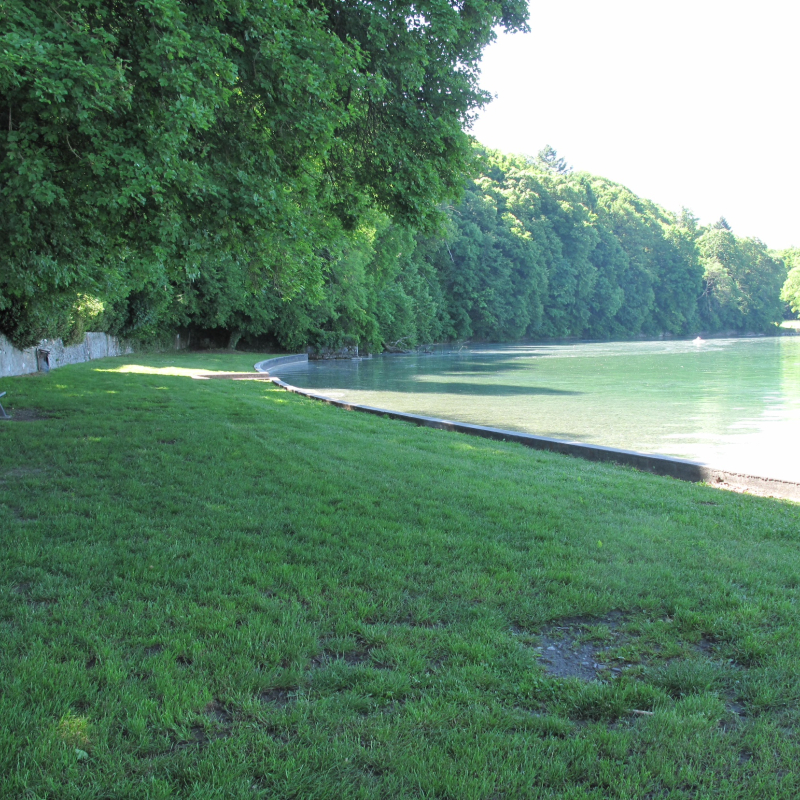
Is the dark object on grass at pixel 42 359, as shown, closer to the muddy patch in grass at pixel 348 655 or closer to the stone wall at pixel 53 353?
the stone wall at pixel 53 353

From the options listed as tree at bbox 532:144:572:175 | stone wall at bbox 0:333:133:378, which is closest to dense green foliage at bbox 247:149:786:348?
tree at bbox 532:144:572:175

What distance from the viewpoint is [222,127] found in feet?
25.7

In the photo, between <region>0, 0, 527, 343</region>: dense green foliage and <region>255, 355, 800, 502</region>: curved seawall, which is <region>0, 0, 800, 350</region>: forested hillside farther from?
<region>255, 355, 800, 502</region>: curved seawall

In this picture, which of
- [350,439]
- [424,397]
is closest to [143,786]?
[350,439]

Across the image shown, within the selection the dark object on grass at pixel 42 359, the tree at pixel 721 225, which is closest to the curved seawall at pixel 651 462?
the dark object on grass at pixel 42 359

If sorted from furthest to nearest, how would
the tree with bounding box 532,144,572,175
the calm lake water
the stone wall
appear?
1. the tree with bounding box 532,144,572,175
2. the stone wall
3. the calm lake water

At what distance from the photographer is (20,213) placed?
5.82 meters

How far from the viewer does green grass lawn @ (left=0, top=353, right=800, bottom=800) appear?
2.71 metres

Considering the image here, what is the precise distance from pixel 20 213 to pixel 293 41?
3.41 meters

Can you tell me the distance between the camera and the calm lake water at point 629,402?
12.4 m

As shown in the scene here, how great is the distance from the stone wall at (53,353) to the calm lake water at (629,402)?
8540mm

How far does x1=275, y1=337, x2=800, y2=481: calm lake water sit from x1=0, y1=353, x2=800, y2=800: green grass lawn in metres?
3.99

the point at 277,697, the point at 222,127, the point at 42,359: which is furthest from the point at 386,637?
the point at 42,359

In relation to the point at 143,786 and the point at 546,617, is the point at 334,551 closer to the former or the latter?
the point at 546,617
